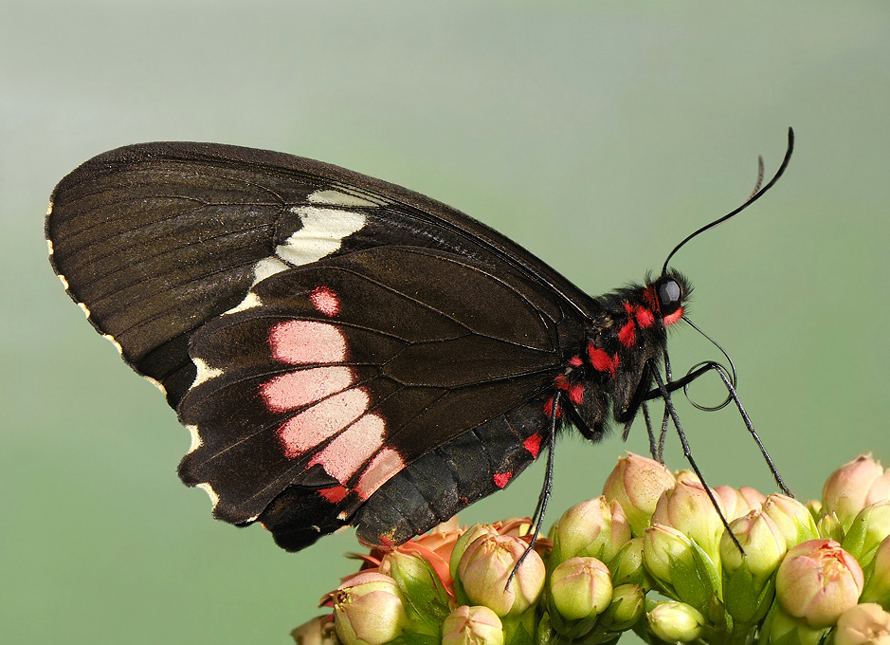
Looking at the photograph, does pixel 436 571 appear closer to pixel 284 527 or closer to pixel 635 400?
pixel 284 527

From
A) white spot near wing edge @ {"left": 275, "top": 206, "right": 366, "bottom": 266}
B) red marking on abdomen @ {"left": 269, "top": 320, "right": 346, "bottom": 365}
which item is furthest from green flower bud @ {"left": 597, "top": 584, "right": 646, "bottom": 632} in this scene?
white spot near wing edge @ {"left": 275, "top": 206, "right": 366, "bottom": 266}

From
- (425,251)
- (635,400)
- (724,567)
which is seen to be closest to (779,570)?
(724,567)

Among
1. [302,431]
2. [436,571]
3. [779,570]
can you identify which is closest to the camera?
[779,570]

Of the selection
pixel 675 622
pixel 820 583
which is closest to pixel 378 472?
pixel 675 622

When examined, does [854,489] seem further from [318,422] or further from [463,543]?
[318,422]

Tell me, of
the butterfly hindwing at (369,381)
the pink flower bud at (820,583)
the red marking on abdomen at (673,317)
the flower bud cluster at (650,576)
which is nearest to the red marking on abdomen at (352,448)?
the butterfly hindwing at (369,381)

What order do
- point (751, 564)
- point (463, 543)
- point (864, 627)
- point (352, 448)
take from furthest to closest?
point (352, 448)
point (463, 543)
point (751, 564)
point (864, 627)
